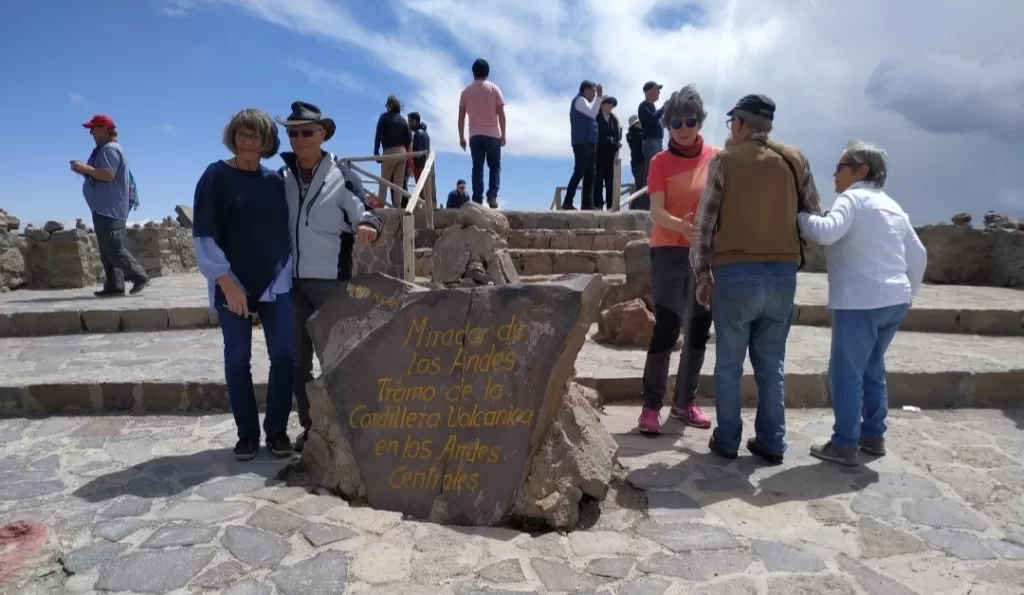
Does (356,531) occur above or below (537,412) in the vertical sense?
below

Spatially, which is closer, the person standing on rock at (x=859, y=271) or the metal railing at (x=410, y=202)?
the person standing on rock at (x=859, y=271)

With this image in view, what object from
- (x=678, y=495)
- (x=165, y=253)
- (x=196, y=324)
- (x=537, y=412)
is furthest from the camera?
(x=165, y=253)

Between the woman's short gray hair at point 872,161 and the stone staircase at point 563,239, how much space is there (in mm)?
5041

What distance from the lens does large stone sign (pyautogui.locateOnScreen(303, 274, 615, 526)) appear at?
2.92 metres

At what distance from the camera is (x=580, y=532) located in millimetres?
2834

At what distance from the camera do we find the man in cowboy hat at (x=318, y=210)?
132 inches

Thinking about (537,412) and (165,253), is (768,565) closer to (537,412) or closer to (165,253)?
(537,412)

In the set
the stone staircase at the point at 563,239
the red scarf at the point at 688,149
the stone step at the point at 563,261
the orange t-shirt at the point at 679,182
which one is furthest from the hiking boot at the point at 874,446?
the stone step at the point at 563,261

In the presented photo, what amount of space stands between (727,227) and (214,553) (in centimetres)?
289

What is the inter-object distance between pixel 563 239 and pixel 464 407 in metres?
6.65

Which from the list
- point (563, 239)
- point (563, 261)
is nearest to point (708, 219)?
point (563, 261)

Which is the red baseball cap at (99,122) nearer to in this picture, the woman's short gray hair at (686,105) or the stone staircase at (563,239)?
the stone staircase at (563,239)

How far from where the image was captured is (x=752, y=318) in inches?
132

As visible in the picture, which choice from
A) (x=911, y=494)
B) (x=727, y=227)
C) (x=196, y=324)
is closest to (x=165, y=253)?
(x=196, y=324)
